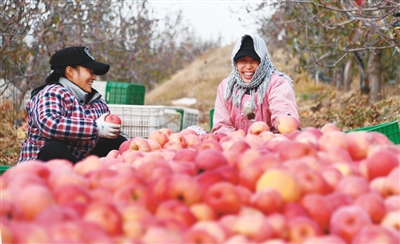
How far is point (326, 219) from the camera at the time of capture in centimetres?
155

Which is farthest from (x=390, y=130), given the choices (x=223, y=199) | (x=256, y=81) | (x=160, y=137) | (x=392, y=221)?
(x=223, y=199)

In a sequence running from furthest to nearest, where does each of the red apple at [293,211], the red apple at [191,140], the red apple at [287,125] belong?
the red apple at [287,125]
the red apple at [191,140]
the red apple at [293,211]

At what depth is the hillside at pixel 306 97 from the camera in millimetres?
7922

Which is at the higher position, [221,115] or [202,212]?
[221,115]

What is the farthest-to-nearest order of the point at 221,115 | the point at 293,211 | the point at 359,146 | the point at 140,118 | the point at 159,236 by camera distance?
the point at 140,118
the point at 221,115
the point at 359,146
the point at 293,211
the point at 159,236

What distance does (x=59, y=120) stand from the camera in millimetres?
3844

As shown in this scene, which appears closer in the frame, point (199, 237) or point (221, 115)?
point (199, 237)

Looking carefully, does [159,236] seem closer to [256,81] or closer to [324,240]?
[324,240]

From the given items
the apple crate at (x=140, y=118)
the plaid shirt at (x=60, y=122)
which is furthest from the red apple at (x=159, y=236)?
the apple crate at (x=140, y=118)

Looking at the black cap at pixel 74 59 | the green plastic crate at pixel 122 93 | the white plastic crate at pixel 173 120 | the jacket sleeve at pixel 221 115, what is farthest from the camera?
the green plastic crate at pixel 122 93

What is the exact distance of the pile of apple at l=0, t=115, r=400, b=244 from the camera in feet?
4.57

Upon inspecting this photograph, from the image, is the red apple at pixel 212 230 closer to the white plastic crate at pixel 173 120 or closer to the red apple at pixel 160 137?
the red apple at pixel 160 137

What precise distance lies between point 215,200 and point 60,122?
247cm

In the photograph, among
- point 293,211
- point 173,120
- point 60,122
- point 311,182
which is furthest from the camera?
point 173,120
